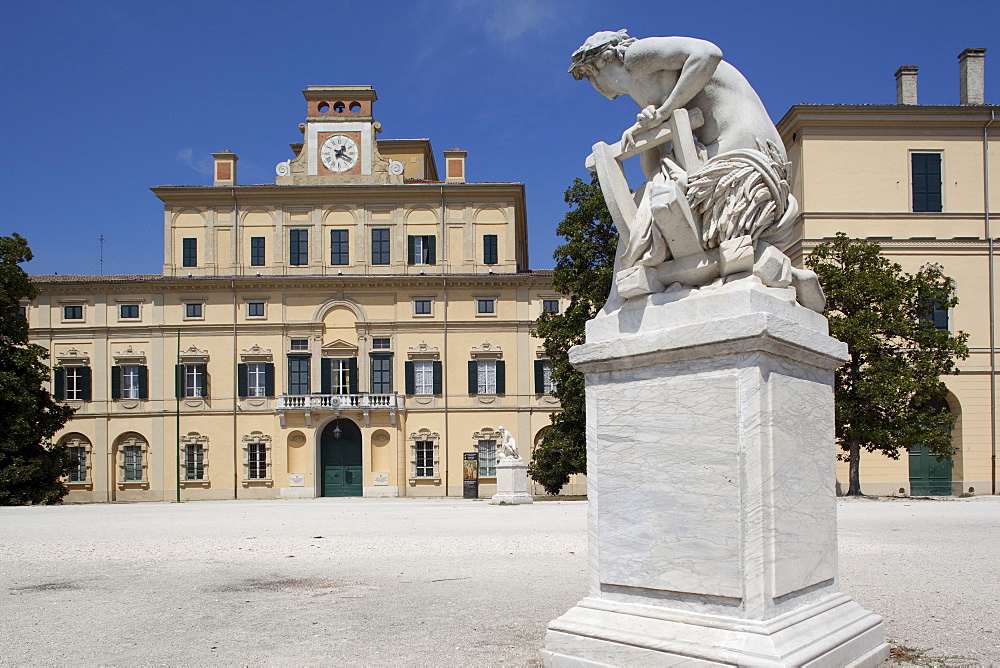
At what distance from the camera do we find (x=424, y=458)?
43562mm

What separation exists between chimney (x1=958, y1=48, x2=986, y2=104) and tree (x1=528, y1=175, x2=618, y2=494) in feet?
63.7

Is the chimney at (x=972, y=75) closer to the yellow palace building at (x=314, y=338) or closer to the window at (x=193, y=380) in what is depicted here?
the yellow palace building at (x=314, y=338)

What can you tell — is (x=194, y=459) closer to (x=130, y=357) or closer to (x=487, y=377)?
(x=130, y=357)

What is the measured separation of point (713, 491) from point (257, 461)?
1625 inches

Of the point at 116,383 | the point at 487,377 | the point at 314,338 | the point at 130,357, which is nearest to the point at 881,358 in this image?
the point at 487,377

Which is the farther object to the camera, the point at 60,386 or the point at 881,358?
the point at 60,386

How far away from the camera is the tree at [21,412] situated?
28844 mm

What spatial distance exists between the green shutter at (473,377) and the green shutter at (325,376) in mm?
6713

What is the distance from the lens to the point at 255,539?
13.7 meters

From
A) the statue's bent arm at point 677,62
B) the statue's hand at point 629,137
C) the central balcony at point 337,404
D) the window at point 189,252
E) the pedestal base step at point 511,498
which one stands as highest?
the window at point 189,252

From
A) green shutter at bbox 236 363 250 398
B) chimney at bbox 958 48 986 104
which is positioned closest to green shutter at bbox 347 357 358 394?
green shutter at bbox 236 363 250 398

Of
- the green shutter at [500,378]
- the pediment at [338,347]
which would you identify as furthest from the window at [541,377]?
the pediment at [338,347]

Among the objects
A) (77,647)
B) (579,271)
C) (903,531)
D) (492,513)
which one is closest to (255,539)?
(492,513)

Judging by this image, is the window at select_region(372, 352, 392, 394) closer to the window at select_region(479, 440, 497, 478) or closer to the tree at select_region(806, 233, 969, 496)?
the window at select_region(479, 440, 497, 478)
